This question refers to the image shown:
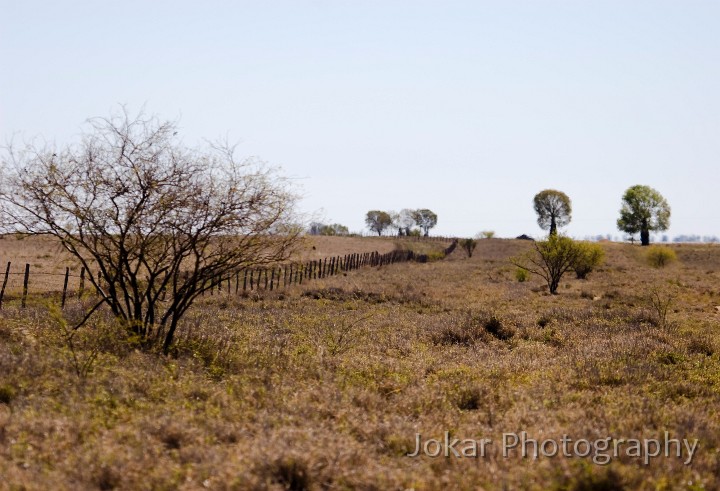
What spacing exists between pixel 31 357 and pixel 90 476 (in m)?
4.50

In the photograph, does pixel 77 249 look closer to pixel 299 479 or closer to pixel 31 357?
pixel 31 357

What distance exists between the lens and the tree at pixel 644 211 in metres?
104

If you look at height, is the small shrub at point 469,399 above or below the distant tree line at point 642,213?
below

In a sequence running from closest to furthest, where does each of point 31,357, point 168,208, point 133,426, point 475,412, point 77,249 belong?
point 133,426 → point 475,412 → point 31,357 → point 168,208 → point 77,249

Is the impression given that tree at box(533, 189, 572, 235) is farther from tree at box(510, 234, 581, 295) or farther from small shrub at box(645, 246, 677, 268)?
tree at box(510, 234, 581, 295)

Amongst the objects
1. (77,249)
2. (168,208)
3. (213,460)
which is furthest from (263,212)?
(213,460)

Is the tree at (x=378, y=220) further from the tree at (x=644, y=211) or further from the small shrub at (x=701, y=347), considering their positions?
the small shrub at (x=701, y=347)

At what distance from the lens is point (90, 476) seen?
19.0 feet

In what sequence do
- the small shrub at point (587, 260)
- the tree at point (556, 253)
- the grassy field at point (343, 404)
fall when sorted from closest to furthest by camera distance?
1. the grassy field at point (343, 404)
2. the tree at point (556, 253)
3. the small shrub at point (587, 260)

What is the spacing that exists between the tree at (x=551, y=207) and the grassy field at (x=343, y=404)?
111 meters

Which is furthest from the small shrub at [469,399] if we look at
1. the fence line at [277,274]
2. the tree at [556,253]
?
the tree at [556,253]

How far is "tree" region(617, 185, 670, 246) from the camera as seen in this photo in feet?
340

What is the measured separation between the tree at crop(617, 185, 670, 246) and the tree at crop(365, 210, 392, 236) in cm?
9193

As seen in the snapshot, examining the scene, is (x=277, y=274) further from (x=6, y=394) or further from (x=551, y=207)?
(x=551, y=207)
